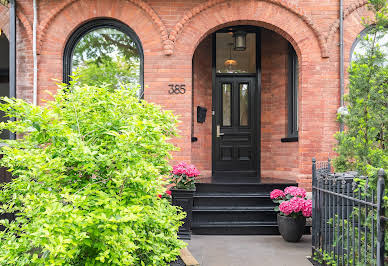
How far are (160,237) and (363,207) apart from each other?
2055mm

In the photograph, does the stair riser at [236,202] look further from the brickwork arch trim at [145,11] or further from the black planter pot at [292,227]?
the brickwork arch trim at [145,11]

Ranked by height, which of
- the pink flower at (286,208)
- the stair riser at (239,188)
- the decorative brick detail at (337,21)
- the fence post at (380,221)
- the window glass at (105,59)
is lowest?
the pink flower at (286,208)

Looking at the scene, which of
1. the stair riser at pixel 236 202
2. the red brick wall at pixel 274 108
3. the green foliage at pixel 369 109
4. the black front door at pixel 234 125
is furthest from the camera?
the black front door at pixel 234 125

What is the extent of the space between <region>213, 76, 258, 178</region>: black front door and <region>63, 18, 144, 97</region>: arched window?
2186 millimetres

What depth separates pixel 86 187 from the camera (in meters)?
2.34

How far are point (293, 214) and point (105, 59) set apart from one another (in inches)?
187

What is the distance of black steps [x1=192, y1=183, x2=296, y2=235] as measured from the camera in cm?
573

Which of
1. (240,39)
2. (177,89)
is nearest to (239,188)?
(177,89)

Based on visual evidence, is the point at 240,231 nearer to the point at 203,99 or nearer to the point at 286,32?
the point at 203,99

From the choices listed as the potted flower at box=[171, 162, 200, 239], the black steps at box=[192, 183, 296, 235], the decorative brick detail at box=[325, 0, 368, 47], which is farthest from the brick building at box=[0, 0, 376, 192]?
the potted flower at box=[171, 162, 200, 239]

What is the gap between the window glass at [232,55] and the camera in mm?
8031

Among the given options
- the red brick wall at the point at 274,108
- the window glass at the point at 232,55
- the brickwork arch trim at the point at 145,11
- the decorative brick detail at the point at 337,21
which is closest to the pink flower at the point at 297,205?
the red brick wall at the point at 274,108

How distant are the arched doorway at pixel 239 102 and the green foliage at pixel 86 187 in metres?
4.95

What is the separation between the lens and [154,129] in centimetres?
253
